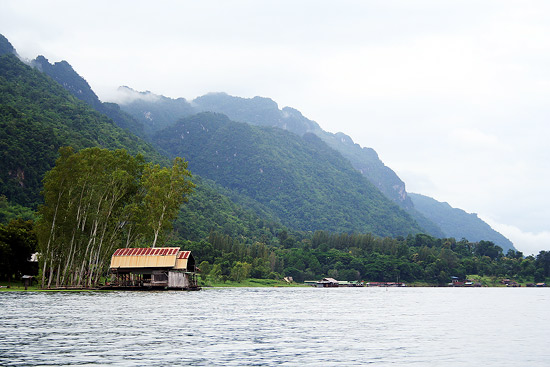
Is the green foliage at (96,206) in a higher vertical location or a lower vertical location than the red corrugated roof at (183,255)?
higher

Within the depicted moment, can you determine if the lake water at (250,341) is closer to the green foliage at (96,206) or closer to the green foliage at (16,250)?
the green foliage at (96,206)

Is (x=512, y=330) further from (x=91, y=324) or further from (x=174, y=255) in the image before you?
(x=174, y=255)

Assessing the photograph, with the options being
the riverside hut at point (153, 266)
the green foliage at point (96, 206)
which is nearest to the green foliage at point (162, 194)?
the green foliage at point (96, 206)

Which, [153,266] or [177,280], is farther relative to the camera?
[177,280]

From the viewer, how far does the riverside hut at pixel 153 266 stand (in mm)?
105062

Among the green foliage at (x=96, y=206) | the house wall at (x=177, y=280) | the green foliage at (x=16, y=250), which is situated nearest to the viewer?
the green foliage at (x=96, y=206)

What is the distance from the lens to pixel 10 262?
100 m

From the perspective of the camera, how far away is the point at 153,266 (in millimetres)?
105750

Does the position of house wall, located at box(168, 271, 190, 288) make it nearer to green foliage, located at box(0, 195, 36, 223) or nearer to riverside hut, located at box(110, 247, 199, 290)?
riverside hut, located at box(110, 247, 199, 290)

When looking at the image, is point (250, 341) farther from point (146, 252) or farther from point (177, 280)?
point (177, 280)

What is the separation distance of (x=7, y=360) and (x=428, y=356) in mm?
20050

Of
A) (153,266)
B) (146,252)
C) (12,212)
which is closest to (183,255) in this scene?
(153,266)

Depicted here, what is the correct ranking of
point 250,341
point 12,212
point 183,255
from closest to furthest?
point 250,341 < point 183,255 < point 12,212

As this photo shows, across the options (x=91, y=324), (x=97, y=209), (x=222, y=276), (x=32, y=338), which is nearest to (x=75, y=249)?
(x=97, y=209)
